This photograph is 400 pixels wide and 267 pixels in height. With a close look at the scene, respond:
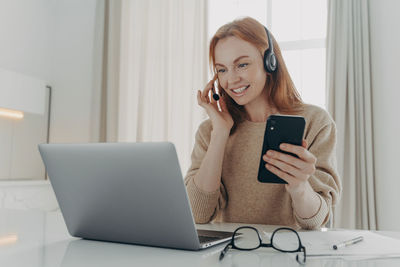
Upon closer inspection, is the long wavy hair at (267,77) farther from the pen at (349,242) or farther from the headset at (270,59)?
the pen at (349,242)

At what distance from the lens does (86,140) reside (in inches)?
128

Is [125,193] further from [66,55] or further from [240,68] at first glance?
[66,55]

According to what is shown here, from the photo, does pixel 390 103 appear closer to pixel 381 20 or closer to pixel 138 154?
pixel 381 20

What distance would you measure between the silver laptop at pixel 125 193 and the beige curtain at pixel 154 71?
2129mm

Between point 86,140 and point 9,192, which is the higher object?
point 86,140

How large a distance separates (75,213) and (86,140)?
2645 millimetres

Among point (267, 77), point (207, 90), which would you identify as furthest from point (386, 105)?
point (207, 90)

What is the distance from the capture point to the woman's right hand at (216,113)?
1375mm

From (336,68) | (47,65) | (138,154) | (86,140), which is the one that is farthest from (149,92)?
(138,154)

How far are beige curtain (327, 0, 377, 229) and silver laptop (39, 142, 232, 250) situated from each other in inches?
76.1

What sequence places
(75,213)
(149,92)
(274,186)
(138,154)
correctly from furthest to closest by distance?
(149,92)
(274,186)
(75,213)
(138,154)

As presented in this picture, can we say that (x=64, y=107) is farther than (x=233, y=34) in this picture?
Yes

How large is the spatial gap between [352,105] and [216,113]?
1.38 meters

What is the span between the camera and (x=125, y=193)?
0.64m
